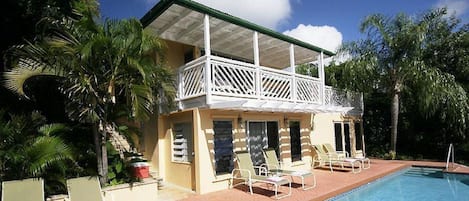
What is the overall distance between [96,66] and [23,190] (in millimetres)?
3578

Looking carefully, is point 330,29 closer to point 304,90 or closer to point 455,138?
point 455,138

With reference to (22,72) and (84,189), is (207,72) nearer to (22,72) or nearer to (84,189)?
(84,189)

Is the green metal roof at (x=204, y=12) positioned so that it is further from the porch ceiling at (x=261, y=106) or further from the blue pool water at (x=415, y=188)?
the blue pool water at (x=415, y=188)

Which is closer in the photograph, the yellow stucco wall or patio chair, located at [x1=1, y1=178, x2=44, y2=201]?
patio chair, located at [x1=1, y1=178, x2=44, y2=201]

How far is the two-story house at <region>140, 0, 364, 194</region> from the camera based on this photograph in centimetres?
1098

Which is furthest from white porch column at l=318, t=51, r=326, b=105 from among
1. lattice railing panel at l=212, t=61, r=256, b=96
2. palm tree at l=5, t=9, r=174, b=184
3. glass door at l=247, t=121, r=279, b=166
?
palm tree at l=5, t=9, r=174, b=184

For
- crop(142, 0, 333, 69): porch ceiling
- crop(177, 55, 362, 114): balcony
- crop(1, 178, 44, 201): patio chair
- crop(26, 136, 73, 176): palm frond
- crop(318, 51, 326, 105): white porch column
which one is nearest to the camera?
crop(1, 178, 44, 201): patio chair

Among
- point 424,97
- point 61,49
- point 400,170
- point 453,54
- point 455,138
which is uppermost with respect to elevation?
point 453,54

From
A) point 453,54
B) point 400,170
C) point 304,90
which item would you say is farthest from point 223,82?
point 453,54

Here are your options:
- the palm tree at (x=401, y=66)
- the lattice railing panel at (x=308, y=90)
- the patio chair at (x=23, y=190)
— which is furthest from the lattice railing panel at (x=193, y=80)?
the palm tree at (x=401, y=66)

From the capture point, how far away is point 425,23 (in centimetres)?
1792

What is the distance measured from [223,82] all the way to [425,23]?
43.4 ft

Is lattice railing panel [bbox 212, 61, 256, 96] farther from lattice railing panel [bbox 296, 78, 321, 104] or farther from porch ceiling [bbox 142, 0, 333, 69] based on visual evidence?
lattice railing panel [bbox 296, 78, 321, 104]

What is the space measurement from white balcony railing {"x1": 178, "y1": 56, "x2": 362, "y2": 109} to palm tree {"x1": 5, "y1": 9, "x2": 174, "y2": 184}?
1781mm
